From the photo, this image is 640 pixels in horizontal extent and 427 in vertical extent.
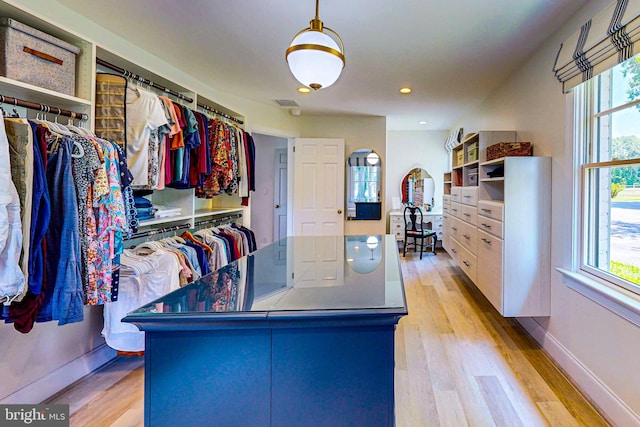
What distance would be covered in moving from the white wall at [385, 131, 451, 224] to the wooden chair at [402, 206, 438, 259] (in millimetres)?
775

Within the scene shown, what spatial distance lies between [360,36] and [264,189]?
13.6 ft

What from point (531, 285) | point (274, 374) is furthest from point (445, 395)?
point (274, 374)

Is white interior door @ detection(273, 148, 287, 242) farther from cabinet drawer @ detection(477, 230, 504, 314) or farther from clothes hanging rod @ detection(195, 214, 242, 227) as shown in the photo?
cabinet drawer @ detection(477, 230, 504, 314)

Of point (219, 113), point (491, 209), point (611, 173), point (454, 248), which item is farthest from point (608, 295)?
point (219, 113)

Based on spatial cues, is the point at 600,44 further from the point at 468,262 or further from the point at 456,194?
the point at 456,194

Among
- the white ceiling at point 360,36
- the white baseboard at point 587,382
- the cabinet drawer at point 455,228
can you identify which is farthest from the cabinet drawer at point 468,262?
the white ceiling at point 360,36

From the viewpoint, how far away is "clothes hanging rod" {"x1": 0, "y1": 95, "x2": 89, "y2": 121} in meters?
1.48

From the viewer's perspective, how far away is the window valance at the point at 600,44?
1.54 m

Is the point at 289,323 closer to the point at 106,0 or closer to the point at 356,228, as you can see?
the point at 106,0

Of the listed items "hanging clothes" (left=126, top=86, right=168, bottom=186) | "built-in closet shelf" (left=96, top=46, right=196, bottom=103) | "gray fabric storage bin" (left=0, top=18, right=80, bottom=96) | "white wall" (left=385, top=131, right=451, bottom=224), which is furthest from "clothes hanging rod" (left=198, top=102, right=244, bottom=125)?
"white wall" (left=385, top=131, right=451, bottom=224)

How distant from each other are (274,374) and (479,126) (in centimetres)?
421

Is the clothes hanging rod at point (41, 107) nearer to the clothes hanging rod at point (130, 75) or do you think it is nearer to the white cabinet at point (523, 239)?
the clothes hanging rod at point (130, 75)

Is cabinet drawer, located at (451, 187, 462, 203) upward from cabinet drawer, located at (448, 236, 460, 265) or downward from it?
upward

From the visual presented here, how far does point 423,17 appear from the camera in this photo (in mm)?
2143
